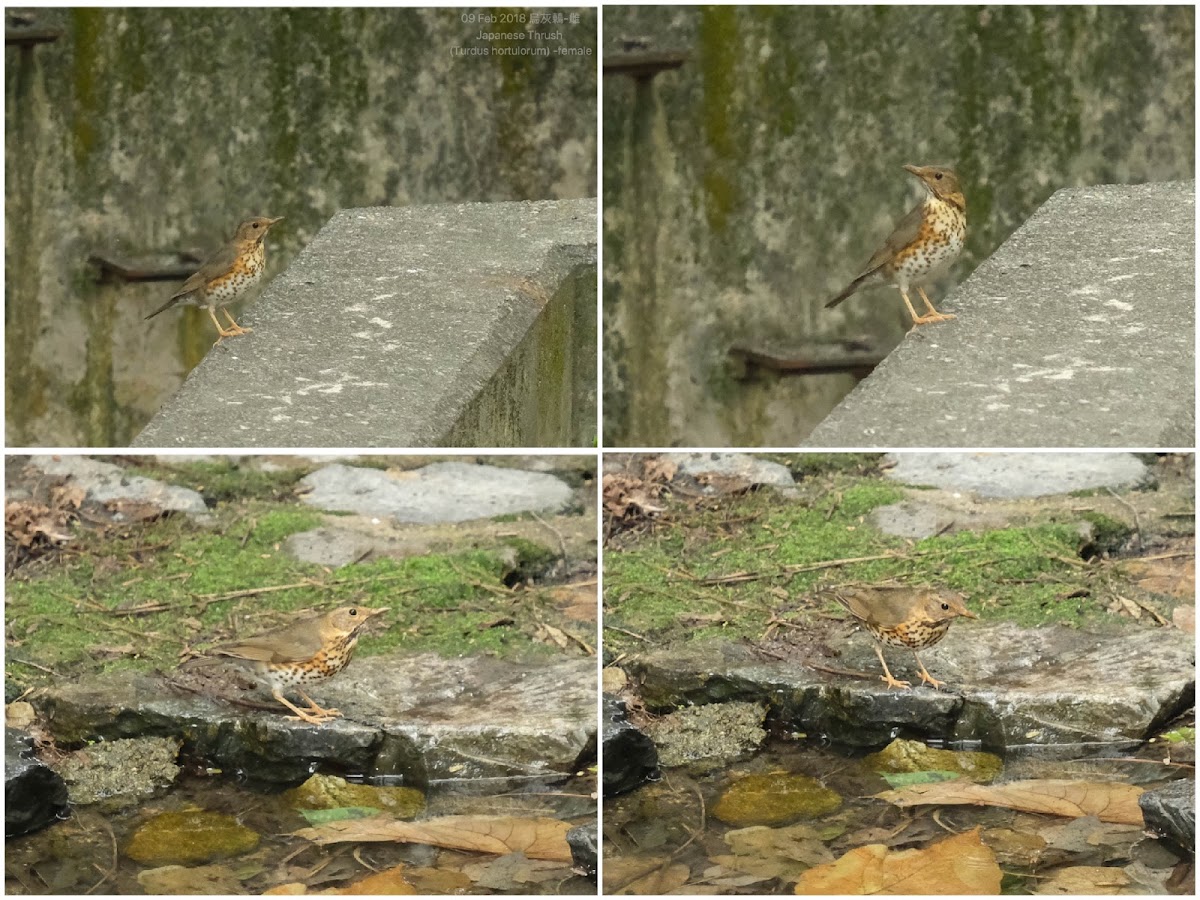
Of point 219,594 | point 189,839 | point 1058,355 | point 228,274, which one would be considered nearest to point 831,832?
point 1058,355

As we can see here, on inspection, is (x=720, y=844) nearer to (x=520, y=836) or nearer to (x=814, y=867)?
(x=814, y=867)

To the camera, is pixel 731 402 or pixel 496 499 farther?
pixel 731 402

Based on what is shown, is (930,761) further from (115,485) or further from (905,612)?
(115,485)

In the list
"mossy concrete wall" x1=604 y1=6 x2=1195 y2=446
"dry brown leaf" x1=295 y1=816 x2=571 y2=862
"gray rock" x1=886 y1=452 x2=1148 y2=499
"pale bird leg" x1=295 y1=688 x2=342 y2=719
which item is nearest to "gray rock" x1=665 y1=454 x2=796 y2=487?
"gray rock" x1=886 y1=452 x2=1148 y2=499

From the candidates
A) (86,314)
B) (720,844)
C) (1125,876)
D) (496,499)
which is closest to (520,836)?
(720,844)

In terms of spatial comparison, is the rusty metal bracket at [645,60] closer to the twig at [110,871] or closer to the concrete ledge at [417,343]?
the concrete ledge at [417,343]

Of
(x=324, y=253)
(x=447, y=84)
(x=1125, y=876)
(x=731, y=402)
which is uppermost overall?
(x=447, y=84)
